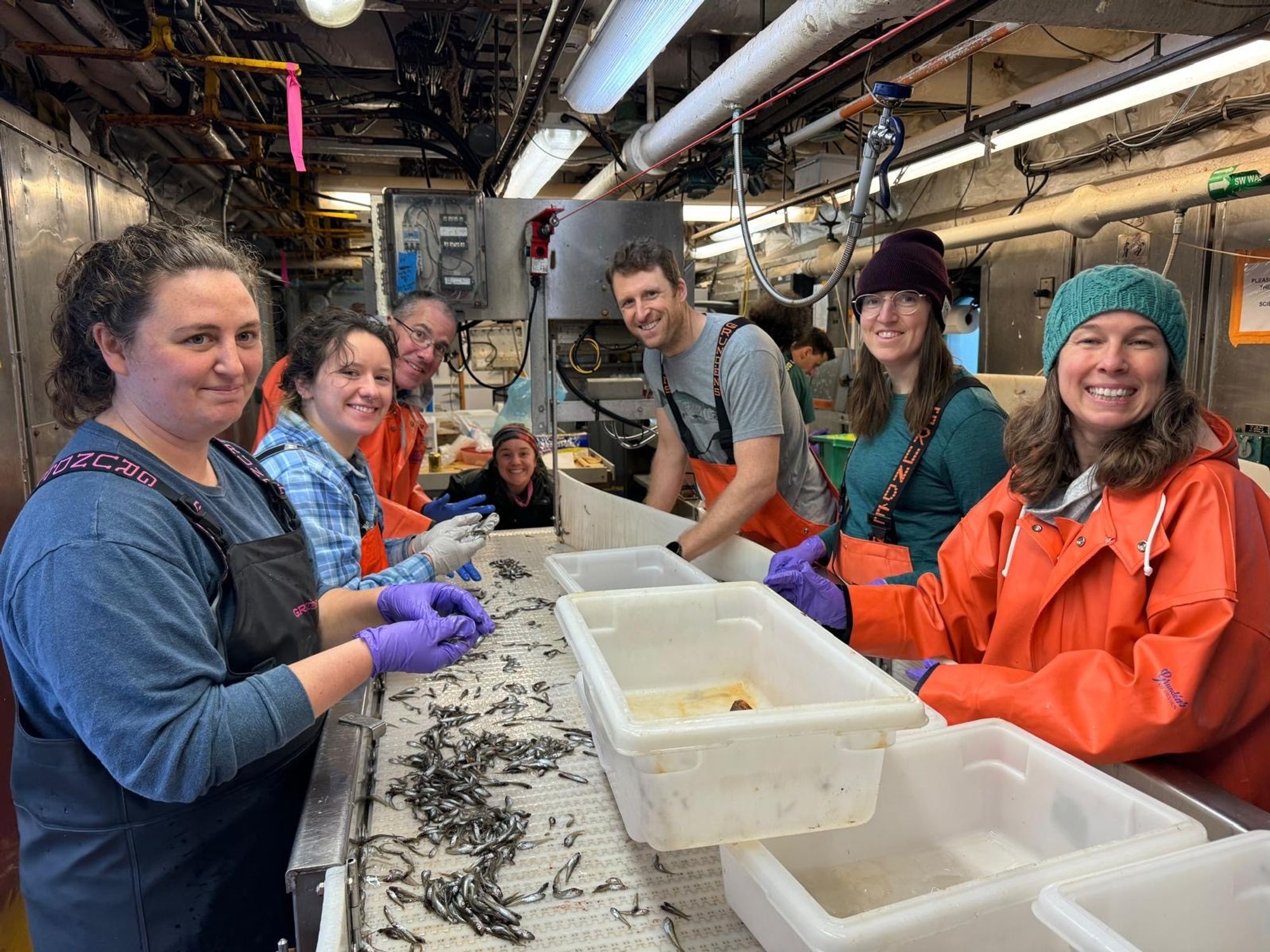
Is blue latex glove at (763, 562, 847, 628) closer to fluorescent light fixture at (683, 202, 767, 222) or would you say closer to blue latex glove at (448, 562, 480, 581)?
blue latex glove at (448, 562, 480, 581)

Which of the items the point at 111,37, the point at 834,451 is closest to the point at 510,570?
the point at 111,37

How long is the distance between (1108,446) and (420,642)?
1.35 metres

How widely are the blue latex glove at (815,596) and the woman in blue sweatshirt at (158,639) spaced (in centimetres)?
86

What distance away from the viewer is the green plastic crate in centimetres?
658

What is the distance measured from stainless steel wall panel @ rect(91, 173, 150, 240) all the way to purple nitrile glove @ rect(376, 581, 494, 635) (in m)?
2.95

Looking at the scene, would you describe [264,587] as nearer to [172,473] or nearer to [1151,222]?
[172,473]

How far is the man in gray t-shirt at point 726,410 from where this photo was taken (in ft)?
8.70

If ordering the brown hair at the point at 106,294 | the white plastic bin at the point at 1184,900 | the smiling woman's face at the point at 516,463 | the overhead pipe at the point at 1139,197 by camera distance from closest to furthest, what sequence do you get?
the white plastic bin at the point at 1184,900 → the brown hair at the point at 106,294 → the overhead pipe at the point at 1139,197 → the smiling woman's face at the point at 516,463

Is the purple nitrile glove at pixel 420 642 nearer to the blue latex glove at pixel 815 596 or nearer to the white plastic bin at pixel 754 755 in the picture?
the white plastic bin at pixel 754 755

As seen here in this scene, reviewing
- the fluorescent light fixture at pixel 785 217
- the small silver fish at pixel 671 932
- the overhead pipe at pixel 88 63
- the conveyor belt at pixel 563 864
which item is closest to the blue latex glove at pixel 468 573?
the conveyor belt at pixel 563 864

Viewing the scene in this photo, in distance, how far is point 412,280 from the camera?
357 cm

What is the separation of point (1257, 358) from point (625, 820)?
4.49 meters

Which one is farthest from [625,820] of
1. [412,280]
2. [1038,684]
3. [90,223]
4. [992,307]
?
[992,307]

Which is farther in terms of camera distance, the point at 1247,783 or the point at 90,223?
the point at 90,223
